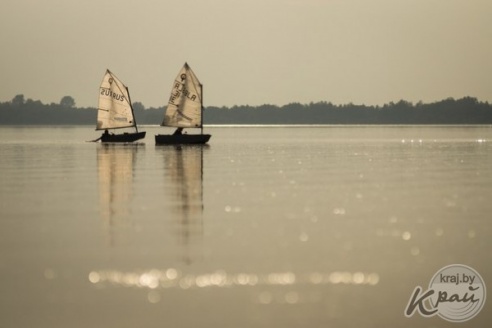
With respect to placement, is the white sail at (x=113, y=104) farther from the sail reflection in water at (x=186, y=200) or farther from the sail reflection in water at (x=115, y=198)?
Answer: the sail reflection in water at (x=186, y=200)

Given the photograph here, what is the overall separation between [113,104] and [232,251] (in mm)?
88524

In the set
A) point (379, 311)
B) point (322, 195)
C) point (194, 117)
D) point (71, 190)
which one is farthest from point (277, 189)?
point (194, 117)

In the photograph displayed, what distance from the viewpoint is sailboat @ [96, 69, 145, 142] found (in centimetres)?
10781

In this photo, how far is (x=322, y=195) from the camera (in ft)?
119

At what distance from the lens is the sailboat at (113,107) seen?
108 meters

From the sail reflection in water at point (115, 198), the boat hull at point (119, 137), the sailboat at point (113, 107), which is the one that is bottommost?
the boat hull at point (119, 137)

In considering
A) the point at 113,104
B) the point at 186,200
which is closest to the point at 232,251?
the point at 186,200

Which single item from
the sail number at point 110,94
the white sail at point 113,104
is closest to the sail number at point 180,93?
the white sail at point 113,104

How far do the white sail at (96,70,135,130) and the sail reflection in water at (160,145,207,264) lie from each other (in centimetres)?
4993

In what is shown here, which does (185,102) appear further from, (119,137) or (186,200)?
(186,200)

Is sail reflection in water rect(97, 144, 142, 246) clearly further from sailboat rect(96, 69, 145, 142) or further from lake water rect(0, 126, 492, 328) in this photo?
sailboat rect(96, 69, 145, 142)

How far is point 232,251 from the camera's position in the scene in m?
21.3

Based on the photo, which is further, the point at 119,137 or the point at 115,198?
the point at 119,137

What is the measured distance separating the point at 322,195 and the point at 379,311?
825 inches
